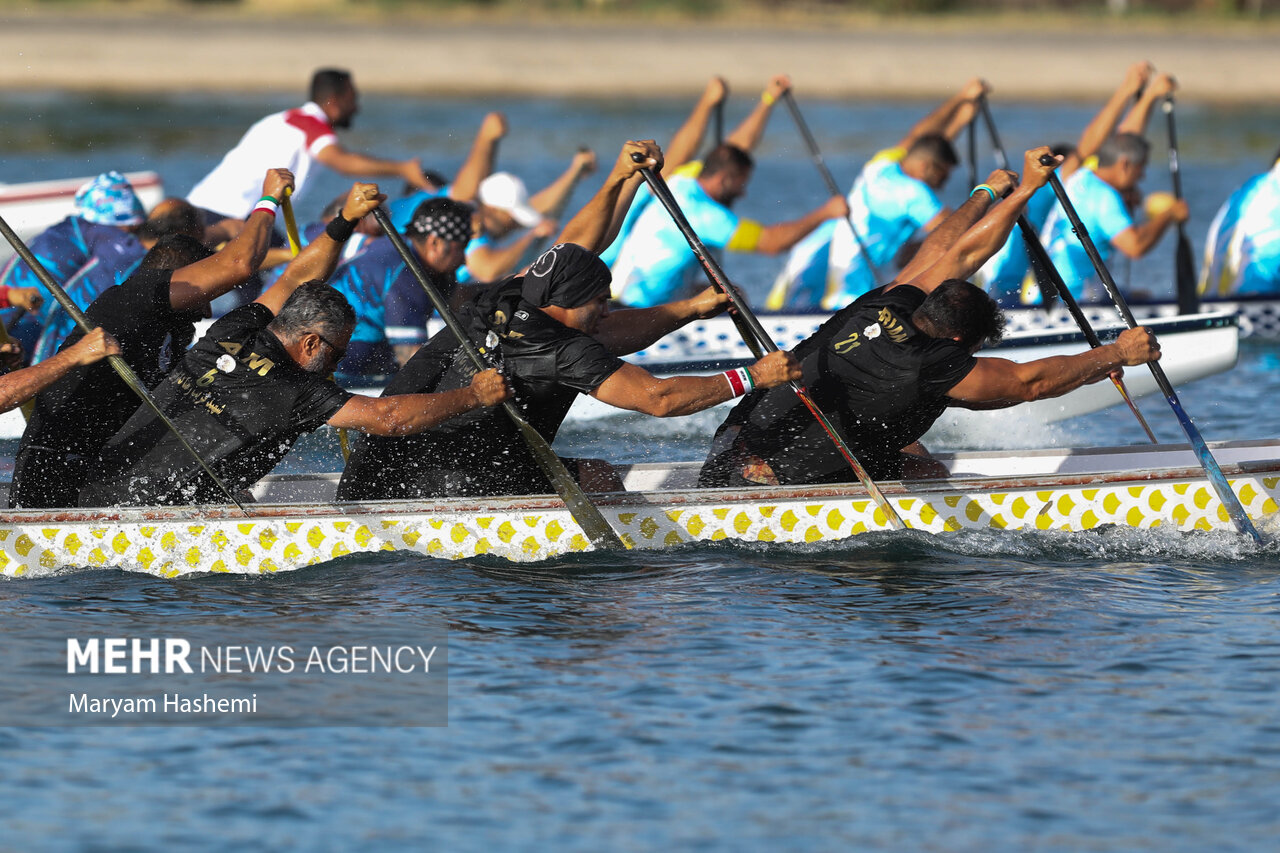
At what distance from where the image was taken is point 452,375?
26.2ft

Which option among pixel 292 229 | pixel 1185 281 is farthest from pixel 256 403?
pixel 1185 281

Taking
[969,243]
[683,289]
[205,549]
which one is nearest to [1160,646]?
[969,243]

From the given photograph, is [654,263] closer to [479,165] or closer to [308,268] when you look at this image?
[479,165]

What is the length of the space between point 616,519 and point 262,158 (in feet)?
20.0

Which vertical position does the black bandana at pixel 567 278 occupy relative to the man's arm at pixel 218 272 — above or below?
below

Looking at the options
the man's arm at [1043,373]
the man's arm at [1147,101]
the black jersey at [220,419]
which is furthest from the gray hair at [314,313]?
the man's arm at [1147,101]

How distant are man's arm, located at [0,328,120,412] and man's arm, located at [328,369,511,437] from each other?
982 millimetres

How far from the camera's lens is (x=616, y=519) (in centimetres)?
812

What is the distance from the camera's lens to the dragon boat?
25.6ft

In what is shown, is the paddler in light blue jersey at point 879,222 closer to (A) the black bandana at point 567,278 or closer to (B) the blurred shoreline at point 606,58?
(A) the black bandana at point 567,278

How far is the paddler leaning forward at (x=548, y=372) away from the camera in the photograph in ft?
25.0

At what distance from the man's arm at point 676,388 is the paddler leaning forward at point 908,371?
1.58 feet

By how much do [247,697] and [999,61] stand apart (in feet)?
101

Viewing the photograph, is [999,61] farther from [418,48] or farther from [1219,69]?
[418,48]
